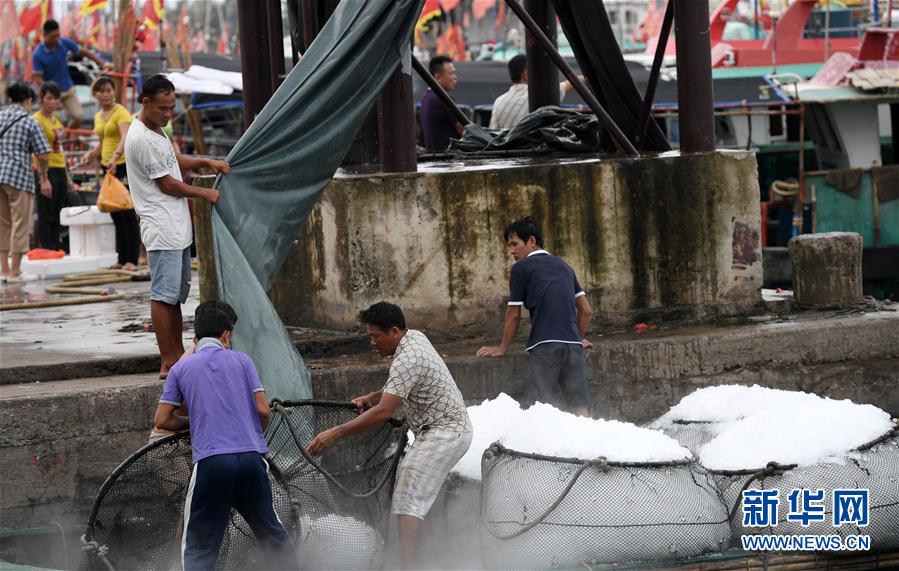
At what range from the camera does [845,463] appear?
6.41 m

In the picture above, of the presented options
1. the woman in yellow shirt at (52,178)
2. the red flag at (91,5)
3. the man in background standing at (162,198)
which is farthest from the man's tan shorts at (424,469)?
the red flag at (91,5)

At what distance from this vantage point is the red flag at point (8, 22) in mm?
27333

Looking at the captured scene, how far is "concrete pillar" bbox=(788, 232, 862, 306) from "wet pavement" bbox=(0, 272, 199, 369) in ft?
14.7

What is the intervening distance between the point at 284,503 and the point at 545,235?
308 centimetres

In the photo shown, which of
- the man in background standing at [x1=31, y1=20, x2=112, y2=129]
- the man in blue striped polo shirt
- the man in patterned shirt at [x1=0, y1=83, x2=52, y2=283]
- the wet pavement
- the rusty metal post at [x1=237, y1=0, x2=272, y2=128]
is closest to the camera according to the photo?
the man in blue striped polo shirt

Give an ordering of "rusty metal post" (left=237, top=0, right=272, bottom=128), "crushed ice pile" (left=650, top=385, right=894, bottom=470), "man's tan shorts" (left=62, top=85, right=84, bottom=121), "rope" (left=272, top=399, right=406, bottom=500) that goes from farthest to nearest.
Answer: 1. "man's tan shorts" (left=62, top=85, right=84, bottom=121)
2. "rusty metal post" (left=237, top=0, right=272, bottom=128)
3. "crushed ice pile" (left=650, top=385, right=894, bottom=470)
4. "rope" (left=272, top=399, right=406, bottom=500)

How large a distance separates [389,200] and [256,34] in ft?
8.54

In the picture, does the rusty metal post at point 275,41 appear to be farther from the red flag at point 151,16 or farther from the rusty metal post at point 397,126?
the red flag at point 151,16

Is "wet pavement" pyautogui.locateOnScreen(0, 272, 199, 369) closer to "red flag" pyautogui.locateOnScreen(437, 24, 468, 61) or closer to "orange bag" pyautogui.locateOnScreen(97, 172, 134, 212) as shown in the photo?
"orange bag" pyautogui.locateOnScreen(97, 172, 134, 212)

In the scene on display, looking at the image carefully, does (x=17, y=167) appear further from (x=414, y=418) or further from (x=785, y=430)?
(x=785, y=430)

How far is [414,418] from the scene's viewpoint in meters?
6.33

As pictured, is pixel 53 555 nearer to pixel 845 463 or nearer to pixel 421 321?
pixel 421 321

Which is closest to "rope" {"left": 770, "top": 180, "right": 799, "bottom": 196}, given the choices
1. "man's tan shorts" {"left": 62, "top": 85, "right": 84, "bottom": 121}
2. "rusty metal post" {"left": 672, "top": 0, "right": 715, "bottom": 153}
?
"man's tan shorts" {"left": 62, "top": 85, "right": 84, "bottom": 121}

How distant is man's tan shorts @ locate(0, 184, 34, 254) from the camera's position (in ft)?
39.9
